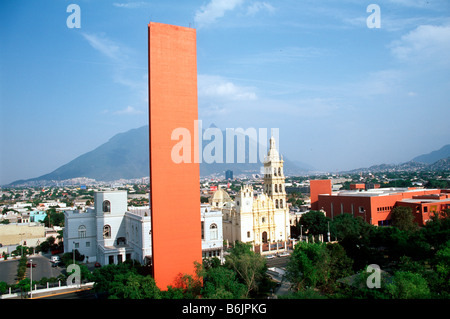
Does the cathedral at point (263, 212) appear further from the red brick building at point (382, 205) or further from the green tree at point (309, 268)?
the green tree at point (309, 268)

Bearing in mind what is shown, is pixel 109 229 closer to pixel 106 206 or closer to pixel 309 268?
pixel 106 206

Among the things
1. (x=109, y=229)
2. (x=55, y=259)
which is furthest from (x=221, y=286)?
(x=55, y=259)

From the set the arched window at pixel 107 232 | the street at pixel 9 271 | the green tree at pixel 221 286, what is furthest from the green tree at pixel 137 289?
the arched window at pixel 107 232

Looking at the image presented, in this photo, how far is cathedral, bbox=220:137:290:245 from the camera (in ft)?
106

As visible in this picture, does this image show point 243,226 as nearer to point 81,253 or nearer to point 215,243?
point 215,243

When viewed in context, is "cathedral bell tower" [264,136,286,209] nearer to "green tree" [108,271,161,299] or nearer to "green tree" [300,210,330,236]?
"green tree" [300,210,330,236]

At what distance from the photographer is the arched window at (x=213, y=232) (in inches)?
1073

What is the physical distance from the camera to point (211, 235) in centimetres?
2730

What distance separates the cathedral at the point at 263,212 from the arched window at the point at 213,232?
492 centimetres

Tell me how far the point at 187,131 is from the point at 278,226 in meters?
22.4

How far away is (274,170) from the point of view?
35.3 meters

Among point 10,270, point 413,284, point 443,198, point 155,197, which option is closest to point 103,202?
point 10,270

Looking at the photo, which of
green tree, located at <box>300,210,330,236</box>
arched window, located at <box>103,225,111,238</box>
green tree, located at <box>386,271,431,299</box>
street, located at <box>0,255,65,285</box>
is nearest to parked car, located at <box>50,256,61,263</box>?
street, located at <box>0,255,65,285</box>
